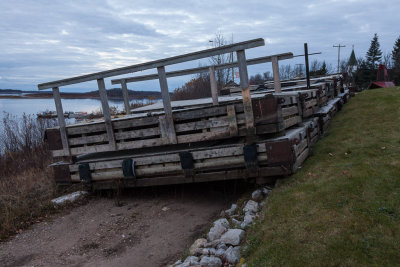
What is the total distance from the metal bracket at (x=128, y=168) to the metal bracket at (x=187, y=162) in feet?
3.28

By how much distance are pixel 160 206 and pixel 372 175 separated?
3572 millimetres

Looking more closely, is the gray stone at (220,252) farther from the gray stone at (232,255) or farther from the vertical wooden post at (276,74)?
the vertical wooden post at (276,74)

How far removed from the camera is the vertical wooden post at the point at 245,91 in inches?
193

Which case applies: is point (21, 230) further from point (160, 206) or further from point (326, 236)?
point (326, 236)

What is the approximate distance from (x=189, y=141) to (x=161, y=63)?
142 centimetres

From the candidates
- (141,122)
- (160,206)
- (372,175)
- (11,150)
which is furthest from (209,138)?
(11,150)

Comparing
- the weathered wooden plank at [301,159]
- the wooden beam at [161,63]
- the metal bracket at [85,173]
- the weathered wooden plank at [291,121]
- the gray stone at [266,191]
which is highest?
the wooden beam at [161,63]

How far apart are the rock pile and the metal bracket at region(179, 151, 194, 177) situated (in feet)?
3.68

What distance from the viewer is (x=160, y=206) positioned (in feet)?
19.0

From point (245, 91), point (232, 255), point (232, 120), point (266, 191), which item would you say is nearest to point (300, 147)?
point (266, 191)

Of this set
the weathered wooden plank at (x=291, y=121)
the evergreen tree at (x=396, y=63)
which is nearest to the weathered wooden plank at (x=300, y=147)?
the weathered wooden plank at (x=291, y=121)

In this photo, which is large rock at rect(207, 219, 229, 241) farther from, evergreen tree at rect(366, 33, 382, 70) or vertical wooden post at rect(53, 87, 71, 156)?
evergreen tree at rect(366, 33, 382, 70)

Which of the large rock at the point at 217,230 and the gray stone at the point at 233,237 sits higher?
the gray stone at the point at 233,237

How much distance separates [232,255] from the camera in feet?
A: 10.9
